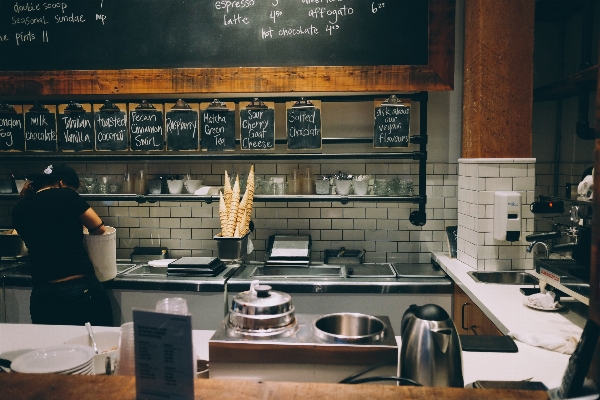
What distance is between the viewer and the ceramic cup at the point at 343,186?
3713 mm

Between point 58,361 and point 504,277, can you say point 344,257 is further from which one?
point 58,361

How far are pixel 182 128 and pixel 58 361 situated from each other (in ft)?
8.50

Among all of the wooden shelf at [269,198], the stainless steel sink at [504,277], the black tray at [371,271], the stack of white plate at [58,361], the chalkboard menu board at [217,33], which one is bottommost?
the black tray at [371,271]

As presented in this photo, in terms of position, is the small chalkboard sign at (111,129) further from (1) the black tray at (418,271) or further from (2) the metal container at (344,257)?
(1) the black tray at (418,271)

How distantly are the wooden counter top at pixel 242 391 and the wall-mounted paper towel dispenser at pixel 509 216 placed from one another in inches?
94.7

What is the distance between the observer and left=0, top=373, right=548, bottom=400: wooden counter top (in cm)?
106

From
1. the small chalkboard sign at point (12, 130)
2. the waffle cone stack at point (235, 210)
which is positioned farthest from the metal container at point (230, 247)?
the small chalkboard sign at point (12, 130)

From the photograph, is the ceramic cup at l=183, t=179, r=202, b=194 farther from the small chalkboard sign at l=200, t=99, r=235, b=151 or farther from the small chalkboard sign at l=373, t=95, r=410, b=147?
the small chalkboard sign at l=373, t=95, r=410, b=147

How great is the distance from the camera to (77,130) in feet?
12.6

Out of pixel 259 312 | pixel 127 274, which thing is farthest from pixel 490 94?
pixel 127 274

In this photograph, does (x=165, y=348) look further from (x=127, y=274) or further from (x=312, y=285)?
(x=127, y=274)

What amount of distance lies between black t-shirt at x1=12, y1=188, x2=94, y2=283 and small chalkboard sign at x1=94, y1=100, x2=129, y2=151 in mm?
857

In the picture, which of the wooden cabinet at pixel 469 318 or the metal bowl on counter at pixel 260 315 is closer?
the metal bowl on counter at pixel 260 315

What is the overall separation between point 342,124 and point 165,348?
3369 mm
